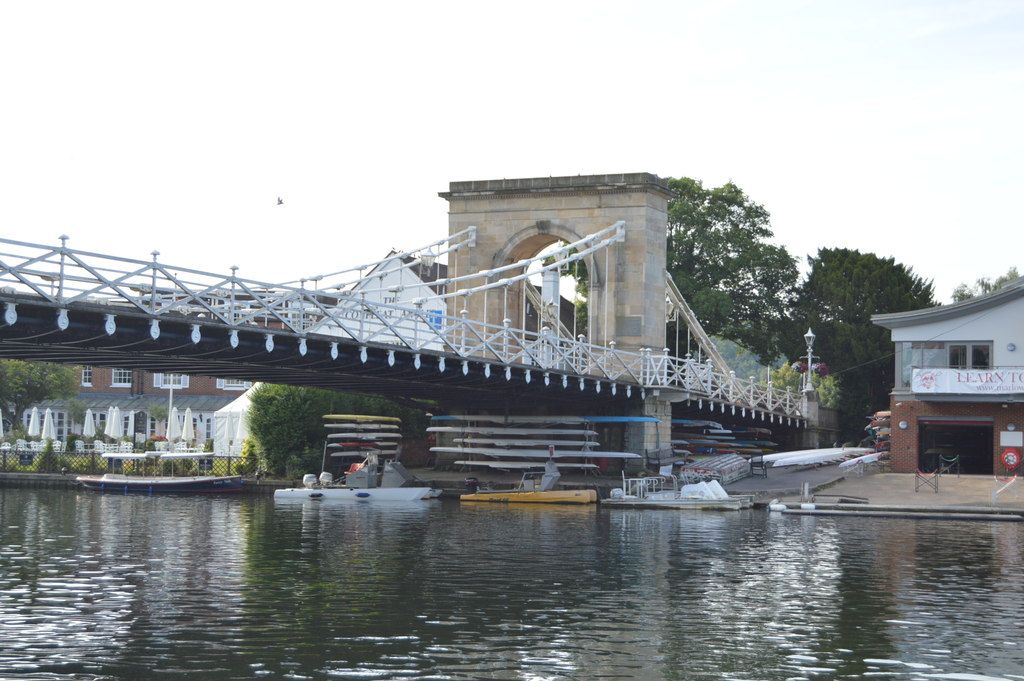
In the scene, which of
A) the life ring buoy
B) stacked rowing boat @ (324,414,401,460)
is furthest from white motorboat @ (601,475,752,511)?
the life ring buoy

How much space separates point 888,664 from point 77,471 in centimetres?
4945

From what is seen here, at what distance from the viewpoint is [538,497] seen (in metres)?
52.8

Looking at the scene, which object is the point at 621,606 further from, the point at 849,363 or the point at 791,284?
the point at 791,284

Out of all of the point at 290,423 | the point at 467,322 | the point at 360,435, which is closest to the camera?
the point at 467,322

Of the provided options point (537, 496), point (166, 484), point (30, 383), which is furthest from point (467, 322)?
point (30, 383)

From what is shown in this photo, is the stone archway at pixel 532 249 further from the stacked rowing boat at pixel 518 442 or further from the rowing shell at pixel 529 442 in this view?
the rowing shell at pixel 529 442

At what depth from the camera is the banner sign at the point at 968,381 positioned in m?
57.6

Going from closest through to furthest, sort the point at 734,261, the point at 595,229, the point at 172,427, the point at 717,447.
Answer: the point at 595,229
the point at 172,427
the point at 717,447
the point at 734,261

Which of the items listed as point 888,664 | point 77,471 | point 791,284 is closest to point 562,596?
point 888,664

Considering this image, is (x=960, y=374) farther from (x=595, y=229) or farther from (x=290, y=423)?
(x=290, y=423)

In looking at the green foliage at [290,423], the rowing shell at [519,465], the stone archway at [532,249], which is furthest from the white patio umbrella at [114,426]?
the stone archway at [532,249]

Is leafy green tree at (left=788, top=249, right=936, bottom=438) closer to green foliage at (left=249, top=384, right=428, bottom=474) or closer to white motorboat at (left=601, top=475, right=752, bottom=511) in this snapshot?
white motorboat at (left=601, top=475, right=752, bottom=511)

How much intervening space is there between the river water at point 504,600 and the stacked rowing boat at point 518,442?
17027mm

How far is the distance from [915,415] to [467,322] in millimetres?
21518
